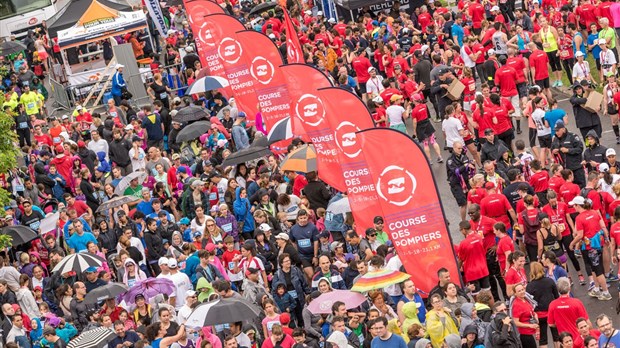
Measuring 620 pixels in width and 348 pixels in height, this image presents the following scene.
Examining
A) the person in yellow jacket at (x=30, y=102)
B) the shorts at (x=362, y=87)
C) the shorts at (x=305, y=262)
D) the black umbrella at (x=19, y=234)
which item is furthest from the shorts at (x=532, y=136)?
the person in yellow jacket at (x=30, y=102)

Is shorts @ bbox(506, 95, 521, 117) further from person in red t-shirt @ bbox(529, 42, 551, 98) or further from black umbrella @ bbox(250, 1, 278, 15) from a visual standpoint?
black umbrella @ bbox(250, 1, 278, 15)

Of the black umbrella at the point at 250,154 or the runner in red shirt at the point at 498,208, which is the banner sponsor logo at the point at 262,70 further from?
the runner in red shirt at the point at 498,208

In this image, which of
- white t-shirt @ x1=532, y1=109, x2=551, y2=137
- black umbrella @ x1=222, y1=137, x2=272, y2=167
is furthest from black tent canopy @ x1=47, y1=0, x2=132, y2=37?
white t-shirt @ x1=532, y1=109, x2=551, y2=137

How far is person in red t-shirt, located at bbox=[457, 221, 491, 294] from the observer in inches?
780

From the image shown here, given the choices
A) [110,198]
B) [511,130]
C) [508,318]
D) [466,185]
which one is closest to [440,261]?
[508,318]

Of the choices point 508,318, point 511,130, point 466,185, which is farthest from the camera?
point 511,130

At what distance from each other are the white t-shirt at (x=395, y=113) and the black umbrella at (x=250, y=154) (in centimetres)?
228

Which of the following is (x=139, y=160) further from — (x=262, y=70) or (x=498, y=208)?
(x=498, y=208)

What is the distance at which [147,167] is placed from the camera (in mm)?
27547

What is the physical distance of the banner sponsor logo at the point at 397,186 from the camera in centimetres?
1948

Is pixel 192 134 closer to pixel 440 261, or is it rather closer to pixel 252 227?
pixel 252 227

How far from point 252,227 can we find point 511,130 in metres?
5.00

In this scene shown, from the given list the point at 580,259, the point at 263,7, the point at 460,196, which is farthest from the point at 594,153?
the point at 263,7

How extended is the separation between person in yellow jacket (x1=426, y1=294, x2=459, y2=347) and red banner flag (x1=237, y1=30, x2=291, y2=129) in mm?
10303
